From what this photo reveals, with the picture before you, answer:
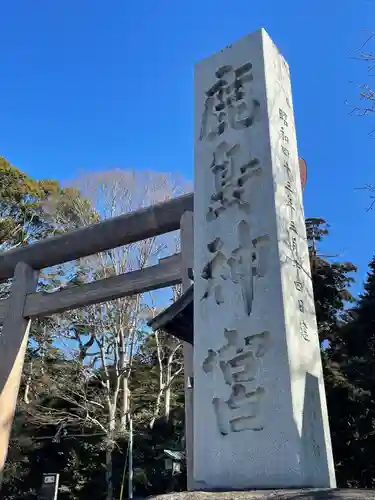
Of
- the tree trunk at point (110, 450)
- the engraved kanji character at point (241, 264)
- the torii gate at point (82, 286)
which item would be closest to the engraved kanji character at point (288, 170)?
the engraved kanji character at point (241, 264)

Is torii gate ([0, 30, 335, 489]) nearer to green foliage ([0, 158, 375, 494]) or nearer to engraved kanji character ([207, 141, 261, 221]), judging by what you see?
engraved kanji character ([207, 141, 261, 221])

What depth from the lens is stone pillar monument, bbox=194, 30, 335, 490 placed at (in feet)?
9.60

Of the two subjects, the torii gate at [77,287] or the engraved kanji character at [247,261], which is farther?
the torii gate at [77,287]

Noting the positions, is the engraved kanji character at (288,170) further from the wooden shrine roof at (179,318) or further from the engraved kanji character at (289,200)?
the wooden shrine roof at (179,318)

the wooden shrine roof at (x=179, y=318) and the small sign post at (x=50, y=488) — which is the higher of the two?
the wooden shrine roof at (x=179, y=318)

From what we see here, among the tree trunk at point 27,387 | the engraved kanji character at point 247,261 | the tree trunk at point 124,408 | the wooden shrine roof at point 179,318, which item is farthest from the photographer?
Answer: the tree trunk at point 27,387

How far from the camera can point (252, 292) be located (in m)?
3.37

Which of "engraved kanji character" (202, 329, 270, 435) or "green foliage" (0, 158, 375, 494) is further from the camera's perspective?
"green foliage" (0, 158, 375, 494)

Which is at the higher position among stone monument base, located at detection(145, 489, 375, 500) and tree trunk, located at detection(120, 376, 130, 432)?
tree trunk, located at detection(120, 376, 130, 432)

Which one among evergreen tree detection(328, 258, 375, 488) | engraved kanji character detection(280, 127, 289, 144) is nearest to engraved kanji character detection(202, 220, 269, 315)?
engraved kanji character detection(280, 127, 289, 144)

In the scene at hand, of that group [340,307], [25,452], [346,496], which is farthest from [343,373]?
[25,452]

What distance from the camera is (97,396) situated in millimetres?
12484

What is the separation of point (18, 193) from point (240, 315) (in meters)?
12.6

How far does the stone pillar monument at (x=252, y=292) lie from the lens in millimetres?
2926
